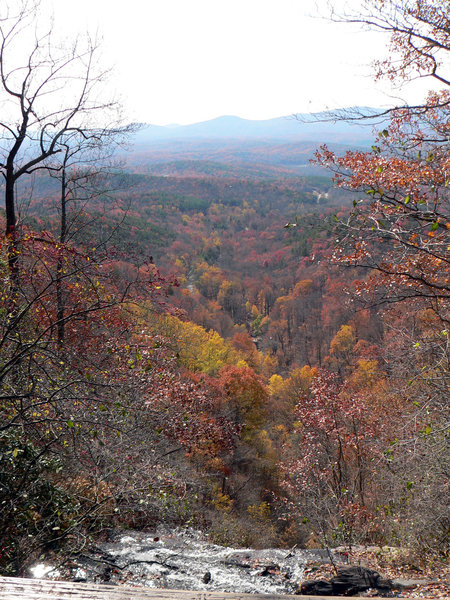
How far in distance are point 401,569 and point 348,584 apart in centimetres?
167

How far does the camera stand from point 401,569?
21.3 ft

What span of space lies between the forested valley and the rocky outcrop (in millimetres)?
1663

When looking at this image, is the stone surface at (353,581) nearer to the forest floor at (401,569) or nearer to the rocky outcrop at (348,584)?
the rocky outcrop at (348,584)

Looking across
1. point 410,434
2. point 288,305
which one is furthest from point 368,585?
point 288,305

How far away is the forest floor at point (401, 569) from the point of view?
16.2 feet

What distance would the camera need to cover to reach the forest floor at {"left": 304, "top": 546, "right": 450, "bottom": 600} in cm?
493

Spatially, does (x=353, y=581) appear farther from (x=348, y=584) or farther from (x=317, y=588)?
(x=317, y=588)

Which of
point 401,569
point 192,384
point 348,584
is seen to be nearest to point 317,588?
point 348,584

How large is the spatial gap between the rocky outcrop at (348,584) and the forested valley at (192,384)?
65.5 inches

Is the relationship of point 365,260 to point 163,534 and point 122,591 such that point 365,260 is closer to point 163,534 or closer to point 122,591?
point 122,591

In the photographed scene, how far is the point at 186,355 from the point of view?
2623 centimetres

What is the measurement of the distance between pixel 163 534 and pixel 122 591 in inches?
336

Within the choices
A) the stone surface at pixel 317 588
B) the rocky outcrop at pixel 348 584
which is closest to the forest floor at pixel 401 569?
the rocky outcrop at pixel 348 584

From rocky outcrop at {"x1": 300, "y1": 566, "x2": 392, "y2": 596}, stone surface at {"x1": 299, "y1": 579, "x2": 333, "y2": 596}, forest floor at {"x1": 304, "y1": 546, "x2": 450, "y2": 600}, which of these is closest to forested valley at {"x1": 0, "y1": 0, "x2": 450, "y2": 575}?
forest floor at {"x1": 304, "y1": 546, "x2": 450, "y2": 600}
